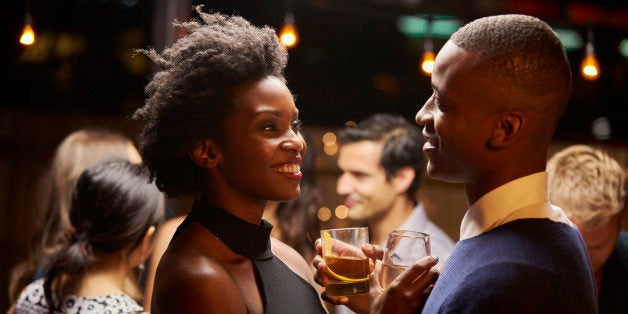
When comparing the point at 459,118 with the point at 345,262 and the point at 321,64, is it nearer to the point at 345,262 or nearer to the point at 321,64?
the point at 345,262

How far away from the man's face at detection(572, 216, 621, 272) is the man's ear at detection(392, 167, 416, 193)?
1412mm

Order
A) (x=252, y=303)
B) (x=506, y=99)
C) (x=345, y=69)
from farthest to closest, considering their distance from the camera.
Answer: (x=345, y=69)
(x=252, y=303)
(x=506, y=99)

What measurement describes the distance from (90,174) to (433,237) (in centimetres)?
183

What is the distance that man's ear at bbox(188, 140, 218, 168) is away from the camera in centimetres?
193

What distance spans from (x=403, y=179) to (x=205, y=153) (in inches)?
97.2

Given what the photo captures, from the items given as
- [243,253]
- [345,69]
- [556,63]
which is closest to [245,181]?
[243,253]

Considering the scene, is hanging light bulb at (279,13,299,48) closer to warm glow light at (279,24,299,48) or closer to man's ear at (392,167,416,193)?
warm glow light at (279,24,299,48)

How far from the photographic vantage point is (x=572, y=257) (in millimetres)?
1570

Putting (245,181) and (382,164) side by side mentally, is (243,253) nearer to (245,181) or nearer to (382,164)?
(245,181)

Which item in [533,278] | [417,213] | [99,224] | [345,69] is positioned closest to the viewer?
[533,278]

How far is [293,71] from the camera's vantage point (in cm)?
765


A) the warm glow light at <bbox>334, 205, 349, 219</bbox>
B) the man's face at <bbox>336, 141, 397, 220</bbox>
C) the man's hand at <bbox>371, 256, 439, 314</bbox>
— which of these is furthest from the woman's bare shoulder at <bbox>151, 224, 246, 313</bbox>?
the warm glow light at <bbox>334, 205, 349, 219</bbox>

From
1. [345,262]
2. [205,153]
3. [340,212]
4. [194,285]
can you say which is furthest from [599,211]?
[340,212]

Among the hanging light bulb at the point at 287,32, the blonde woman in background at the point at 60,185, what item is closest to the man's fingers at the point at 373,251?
the blonde woman in background at the point at 60,185
